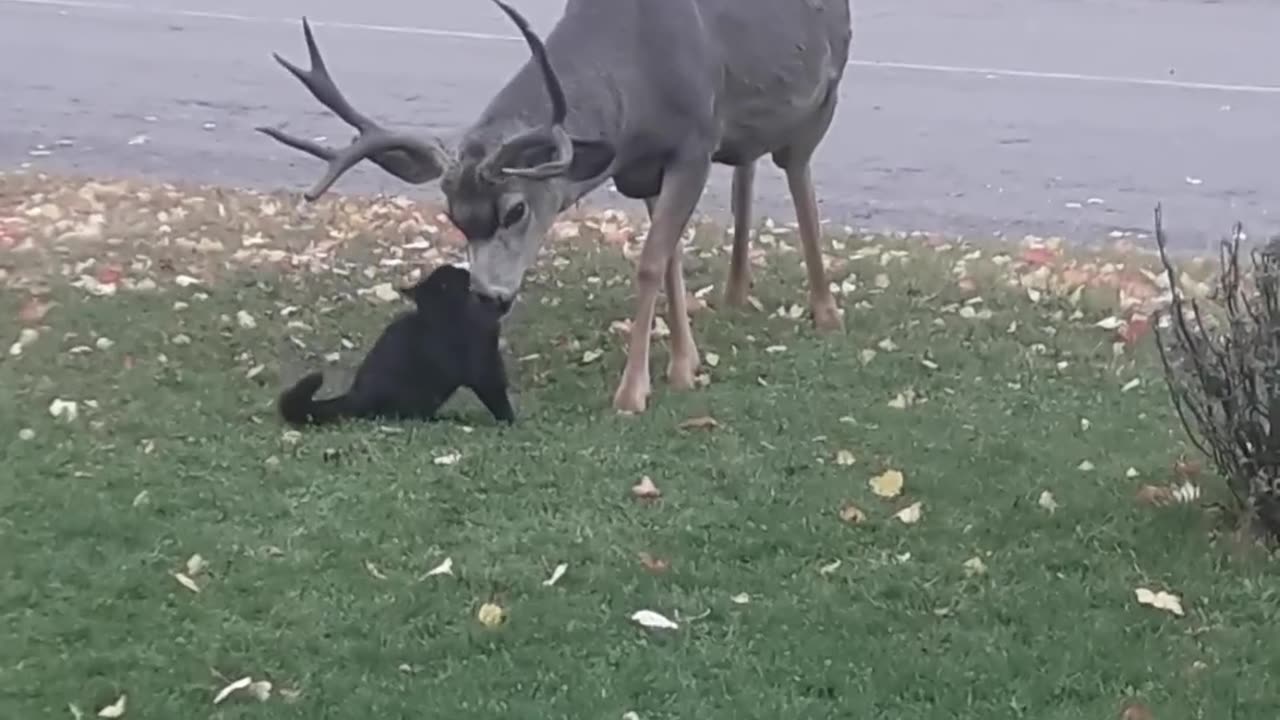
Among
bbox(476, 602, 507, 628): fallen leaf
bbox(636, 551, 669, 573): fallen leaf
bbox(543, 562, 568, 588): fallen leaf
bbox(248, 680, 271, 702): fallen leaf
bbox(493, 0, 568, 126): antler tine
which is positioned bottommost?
bbox(636, 551, 669, 573): fallen leaf

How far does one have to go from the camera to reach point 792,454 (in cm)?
602

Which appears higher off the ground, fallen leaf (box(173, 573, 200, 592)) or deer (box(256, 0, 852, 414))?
deer (box(256, 0, 852, 414))

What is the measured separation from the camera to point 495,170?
238 inches

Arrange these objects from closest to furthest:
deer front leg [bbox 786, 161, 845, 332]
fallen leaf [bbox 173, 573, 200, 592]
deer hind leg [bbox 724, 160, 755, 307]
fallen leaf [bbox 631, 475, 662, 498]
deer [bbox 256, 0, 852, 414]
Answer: fallen leaf [bbox 173, 573, 200, 592] < fallen leaf [bbox 631, 475, 662, 498] < deer [bbox 256, 0, 852, 414] < deer front leg [bbox 786, 161, 845, 332] < deer hind leg [bbox 724, 160, 755, 307]


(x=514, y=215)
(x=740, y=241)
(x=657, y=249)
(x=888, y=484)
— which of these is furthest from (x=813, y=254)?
(x=888, y=484)

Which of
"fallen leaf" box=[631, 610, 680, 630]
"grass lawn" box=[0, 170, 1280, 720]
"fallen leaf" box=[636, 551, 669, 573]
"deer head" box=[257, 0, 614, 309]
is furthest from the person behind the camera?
"deer head" box=[257, 0, 614, 309]

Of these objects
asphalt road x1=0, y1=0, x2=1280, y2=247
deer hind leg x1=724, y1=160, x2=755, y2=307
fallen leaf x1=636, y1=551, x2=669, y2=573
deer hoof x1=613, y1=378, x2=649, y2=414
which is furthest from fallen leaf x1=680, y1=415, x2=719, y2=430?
asphalt road x1=0, y1=0, x2=1280, y2=247

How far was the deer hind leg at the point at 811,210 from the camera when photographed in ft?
25.5

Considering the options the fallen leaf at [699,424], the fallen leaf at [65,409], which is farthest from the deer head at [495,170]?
the fallen leaf at [65,409]

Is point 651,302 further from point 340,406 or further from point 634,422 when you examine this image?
point 340,406

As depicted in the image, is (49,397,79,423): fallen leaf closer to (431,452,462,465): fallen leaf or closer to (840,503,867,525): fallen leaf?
(431,452,462,465): fallen leaf

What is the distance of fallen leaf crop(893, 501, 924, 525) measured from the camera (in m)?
5.44

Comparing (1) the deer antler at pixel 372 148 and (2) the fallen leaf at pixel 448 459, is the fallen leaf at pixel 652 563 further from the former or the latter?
(1) the deer antler at pixel 372 148

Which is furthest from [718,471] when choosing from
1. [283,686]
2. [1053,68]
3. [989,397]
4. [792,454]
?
[1053,68]
